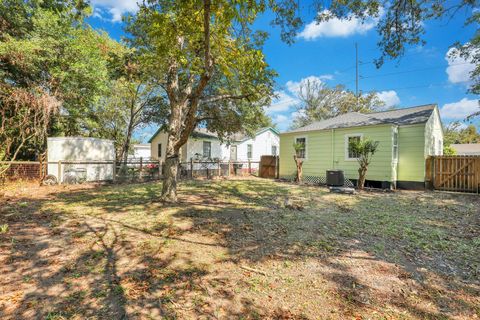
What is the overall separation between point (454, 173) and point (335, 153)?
4.92m

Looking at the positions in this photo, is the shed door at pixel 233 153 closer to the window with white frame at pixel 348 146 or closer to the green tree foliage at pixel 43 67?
the window with white frame at pixel 348 146

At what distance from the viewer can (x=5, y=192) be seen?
26.9 feet

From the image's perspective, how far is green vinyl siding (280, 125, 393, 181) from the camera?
36.1ft

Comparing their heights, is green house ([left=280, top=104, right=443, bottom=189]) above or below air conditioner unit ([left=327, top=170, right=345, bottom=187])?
above

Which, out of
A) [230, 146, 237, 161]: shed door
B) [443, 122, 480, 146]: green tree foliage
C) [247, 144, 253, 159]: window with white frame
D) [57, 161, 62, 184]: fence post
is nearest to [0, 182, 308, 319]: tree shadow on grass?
[57, 161, 62, 184]: fence post

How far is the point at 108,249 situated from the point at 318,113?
29.0 metres

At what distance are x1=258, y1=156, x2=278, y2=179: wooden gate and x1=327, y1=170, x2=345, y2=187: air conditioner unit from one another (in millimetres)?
4632

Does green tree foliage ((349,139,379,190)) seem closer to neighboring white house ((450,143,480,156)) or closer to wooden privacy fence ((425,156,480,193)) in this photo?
wooden privacy fence ((425,156,480,193))

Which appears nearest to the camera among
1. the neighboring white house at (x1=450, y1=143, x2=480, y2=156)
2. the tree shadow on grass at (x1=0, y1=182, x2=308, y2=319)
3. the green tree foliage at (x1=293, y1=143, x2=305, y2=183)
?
the tree shadow on grass at (x1=0, y1=182, x2=308, y2=319)

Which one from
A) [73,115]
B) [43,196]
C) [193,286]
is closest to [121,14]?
[73,115]

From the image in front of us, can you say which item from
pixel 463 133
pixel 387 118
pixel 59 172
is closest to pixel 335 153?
pixel 387 118

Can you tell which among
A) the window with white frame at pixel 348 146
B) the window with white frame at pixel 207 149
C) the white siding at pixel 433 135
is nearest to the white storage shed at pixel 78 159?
the window with white frame at pixel 207 149

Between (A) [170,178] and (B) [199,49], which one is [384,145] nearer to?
(B) [199,49]

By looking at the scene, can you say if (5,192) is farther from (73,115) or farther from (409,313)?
(409,313)
